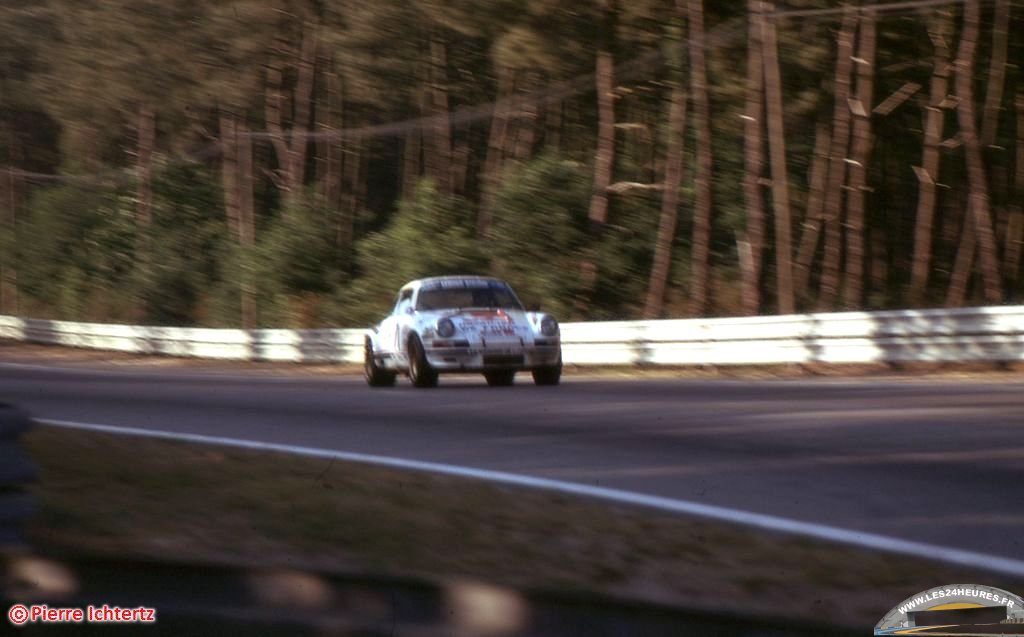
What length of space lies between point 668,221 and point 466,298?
57.9 ft

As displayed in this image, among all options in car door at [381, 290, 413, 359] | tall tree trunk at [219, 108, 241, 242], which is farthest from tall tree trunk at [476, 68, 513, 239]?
car door at [381, 290, 413, 359]

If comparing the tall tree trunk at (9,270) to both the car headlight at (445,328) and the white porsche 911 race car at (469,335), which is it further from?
the car headlight at (445,328)

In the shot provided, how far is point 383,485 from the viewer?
351 inches

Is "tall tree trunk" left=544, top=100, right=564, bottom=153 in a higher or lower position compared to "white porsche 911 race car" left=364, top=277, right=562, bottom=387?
higher

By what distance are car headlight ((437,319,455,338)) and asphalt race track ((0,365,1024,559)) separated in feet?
2.14

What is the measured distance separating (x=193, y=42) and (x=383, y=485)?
149 ft

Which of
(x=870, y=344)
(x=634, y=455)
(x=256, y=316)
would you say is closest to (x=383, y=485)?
(x=634, y=455)

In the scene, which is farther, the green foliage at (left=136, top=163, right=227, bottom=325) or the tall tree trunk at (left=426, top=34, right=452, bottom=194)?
the green foliage at (left=136, top=163, right=227, bottom=325)

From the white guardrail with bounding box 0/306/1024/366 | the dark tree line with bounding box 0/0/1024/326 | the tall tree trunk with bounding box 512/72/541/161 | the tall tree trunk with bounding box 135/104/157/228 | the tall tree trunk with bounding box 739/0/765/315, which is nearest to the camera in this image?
the white guardrail with bounding box 0/306/1024/366

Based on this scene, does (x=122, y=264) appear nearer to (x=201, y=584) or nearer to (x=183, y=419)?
(x=183, y=419)

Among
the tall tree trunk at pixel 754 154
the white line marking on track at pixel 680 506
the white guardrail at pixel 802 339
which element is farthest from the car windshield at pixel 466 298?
the tall tree trunk at pixel 754 154

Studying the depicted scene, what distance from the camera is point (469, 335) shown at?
670 inches

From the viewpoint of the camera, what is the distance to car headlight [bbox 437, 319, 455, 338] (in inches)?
672

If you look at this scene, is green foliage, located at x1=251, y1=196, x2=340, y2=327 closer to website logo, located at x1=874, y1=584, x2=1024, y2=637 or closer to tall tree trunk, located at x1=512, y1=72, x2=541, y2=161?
tall tree trunk, located at x1=512, y1=72, x2=541, y2=161
